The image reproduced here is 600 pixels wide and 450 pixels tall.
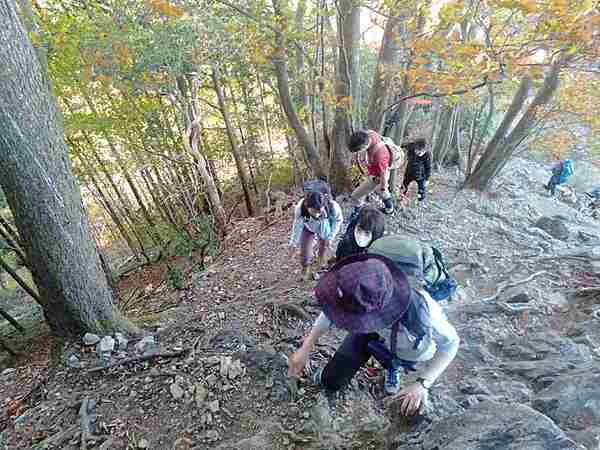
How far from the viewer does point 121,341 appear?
346 centimetres

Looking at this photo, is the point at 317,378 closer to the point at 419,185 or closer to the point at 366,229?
the point at 366,229

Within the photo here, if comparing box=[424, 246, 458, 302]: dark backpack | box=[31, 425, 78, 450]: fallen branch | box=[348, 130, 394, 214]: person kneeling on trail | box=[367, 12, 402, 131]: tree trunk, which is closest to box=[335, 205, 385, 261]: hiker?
box=[424, 246, 458, 302]: dark backpack

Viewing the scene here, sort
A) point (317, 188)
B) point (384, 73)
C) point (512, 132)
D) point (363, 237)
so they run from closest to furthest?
point (363, 237) < point (317, 188) < point (384, 73) < point (512, 132)

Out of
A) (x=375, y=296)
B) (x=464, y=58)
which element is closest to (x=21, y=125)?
(x=375, y=296)

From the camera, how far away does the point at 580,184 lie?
1307cm

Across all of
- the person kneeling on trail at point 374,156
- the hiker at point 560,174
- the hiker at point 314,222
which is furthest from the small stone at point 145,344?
the hiker at point 560,174

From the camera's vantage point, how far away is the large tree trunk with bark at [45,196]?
100 inches

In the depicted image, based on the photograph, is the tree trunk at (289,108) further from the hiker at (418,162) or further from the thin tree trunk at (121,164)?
the thin tree trunk at (121,164)

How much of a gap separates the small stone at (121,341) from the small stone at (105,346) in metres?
0.06

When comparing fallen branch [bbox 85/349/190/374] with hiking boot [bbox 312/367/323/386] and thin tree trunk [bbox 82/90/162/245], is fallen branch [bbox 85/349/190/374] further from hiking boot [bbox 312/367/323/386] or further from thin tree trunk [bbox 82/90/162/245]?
thin tree trunk [bbox 82/90/162/245]

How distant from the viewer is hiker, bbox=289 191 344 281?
3.78m

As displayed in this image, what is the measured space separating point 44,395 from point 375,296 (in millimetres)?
3115

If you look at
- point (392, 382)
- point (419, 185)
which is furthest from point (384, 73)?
point (392, 382)

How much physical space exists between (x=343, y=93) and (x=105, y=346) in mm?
5274
